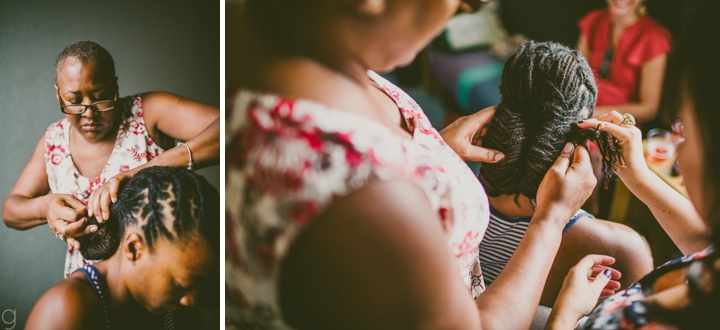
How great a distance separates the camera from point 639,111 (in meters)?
1.05

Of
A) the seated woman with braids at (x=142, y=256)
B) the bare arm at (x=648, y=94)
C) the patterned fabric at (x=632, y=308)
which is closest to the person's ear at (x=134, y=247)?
the seated woman with braids at (x=142, y=256)

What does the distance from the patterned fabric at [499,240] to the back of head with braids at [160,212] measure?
0.62m

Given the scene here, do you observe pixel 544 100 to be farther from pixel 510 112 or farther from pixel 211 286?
pixel 211 286

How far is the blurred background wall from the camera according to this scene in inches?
43.1

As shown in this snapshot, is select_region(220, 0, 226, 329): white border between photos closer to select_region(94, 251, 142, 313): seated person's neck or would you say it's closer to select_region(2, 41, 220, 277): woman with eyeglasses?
select_region(2, 41, 220, 277): woman with eyeglasses

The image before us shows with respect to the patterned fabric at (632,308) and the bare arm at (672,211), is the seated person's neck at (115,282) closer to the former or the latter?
the patterned fabric at (632,308)

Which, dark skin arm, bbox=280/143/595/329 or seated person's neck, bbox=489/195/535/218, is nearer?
dark skin arm, bbox=280/143/595/329

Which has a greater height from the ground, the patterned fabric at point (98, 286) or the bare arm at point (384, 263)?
the bare arm at point (384, 263)

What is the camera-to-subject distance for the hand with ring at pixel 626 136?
103cm

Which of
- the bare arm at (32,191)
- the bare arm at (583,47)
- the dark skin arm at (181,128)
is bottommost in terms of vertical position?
the bare arm at (32,191)

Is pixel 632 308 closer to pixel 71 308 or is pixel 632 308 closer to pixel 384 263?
pixel 384 263

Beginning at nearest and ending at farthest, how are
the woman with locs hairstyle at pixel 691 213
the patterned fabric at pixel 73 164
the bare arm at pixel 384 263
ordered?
the bare arm at pixel 384 263 → the woman with locs hairstyle at pixel 691 213 → the patterned fabric at pixel 73 164

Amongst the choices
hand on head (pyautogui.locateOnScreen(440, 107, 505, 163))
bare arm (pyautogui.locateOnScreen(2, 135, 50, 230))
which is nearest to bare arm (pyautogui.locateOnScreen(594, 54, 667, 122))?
hand on head (pyautogui.locateOnScreen(440, 107, 505, 163))

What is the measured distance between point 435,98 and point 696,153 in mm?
548
